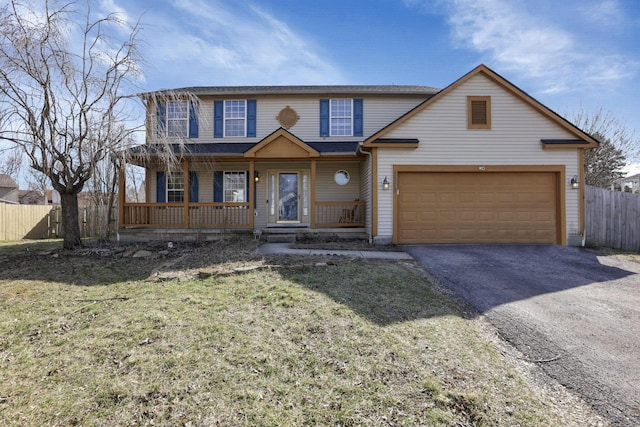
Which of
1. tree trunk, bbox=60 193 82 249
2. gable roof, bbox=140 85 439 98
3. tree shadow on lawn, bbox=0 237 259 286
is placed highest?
gable roof, bbox=140 85 439 98

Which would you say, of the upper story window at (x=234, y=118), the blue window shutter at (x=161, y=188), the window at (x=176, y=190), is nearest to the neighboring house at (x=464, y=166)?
the blue window shutter at (x=161, y=188)

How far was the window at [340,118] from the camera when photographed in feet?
40.7

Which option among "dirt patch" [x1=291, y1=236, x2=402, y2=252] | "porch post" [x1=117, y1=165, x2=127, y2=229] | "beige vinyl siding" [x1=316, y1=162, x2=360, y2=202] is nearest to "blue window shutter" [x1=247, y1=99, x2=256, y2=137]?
"beige vinyl siding" [x1=316, y1=162, x2=360, y2=202]

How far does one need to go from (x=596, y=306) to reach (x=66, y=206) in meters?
11.5

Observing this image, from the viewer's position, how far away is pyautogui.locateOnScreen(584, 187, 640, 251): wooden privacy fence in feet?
32.5

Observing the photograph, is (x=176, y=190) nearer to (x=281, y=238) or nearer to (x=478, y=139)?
(x=281, y=238)

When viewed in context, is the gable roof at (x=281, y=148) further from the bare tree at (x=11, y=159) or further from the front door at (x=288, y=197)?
the bare tree at (x=11, y=159)

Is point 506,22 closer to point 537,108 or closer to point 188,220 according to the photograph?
point 537,108

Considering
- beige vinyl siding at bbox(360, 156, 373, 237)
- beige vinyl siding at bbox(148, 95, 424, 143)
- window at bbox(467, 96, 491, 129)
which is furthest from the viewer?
beige vinyl siding at bbox(148, 95, 424, 143)

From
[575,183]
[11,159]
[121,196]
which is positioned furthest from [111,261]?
[575,183]

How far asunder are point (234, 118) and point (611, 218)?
1339cm

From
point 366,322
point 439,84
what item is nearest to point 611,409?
point 366,322

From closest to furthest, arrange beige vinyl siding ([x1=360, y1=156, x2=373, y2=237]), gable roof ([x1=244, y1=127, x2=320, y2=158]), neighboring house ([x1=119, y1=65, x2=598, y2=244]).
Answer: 1. neighboring house ([x1=119, y1=65, x2=598, y2=244])
2. beige vinyl siding ([x1=360, y1=156, x2=373, y2=237])
3. gable roof ([x1=244, y1=127, x2=320, y2=158])

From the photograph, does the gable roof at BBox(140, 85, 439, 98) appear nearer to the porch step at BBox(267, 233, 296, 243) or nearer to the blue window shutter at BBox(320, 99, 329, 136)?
the blue window shutter at BBox(320, 99, 329, 136)
